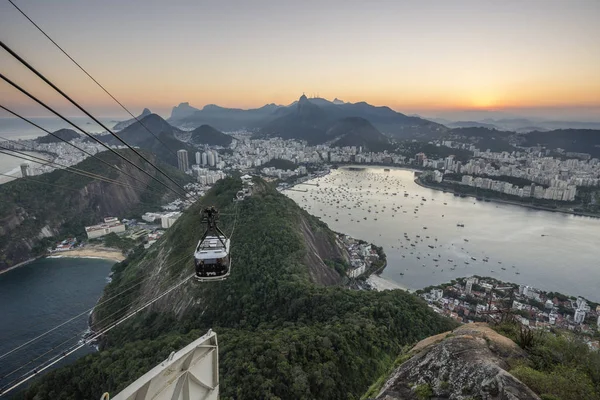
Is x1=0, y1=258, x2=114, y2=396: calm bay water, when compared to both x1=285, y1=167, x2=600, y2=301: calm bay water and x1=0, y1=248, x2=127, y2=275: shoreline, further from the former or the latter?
x1=285, y1=167, x2=600, y2=301: calm bay water

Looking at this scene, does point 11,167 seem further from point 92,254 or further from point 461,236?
point 461,236

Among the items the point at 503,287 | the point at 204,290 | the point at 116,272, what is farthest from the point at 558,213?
the point at 116,272

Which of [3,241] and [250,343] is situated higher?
[250,343]

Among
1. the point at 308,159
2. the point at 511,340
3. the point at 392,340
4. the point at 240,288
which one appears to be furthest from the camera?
the point at 308,159

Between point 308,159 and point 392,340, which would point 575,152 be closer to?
point 308,159

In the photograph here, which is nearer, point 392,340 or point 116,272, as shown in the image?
point 392,340

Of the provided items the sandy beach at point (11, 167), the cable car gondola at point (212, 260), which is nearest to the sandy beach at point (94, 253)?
the sandy beach at point (11, 167)

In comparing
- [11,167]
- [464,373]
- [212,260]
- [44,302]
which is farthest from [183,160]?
[464,373]
